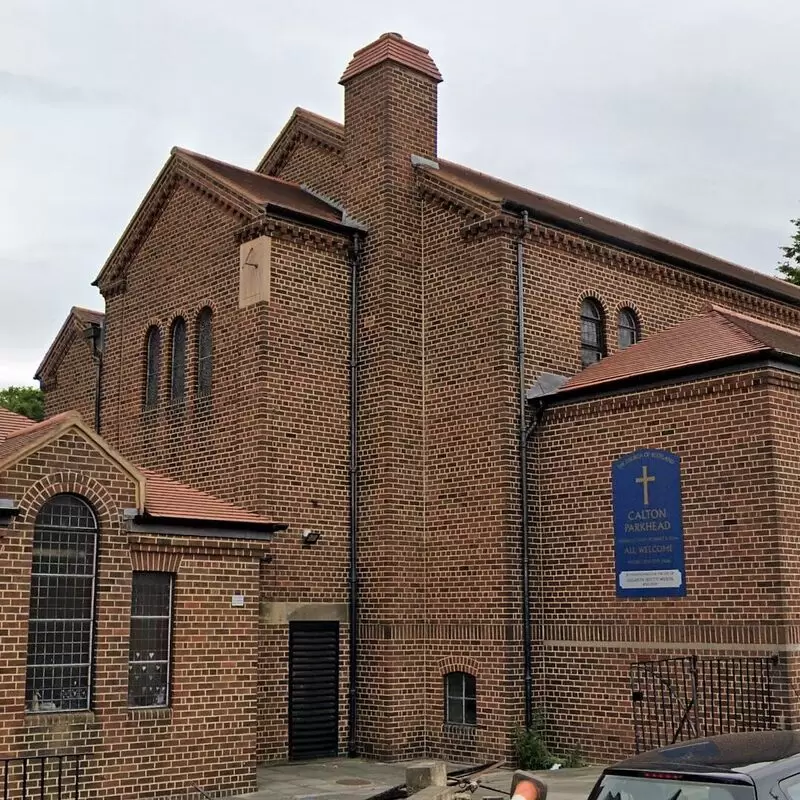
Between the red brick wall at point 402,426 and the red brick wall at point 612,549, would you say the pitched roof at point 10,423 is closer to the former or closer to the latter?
the red brick wall at point 402,426

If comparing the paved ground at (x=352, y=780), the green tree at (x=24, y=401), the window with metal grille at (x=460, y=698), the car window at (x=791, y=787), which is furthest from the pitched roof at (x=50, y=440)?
the green tree at (x=24, y=401)

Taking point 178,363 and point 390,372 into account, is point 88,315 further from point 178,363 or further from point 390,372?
point 390,372

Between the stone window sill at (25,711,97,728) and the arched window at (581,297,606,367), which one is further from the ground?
the arched window at (581,297,606,367)

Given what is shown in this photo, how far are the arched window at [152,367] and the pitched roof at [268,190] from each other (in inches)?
132

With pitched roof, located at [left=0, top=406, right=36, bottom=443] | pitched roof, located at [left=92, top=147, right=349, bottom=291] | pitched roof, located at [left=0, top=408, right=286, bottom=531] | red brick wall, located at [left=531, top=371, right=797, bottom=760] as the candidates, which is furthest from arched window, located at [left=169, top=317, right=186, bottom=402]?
red brick wall, located at [left=531, top=371, right=797, bottom=760]

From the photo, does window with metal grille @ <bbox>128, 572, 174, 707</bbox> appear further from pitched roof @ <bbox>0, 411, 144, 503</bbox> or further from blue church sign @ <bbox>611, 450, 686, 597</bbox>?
blue church sign @ <bbox>611, 450, 686, 597</bbox>

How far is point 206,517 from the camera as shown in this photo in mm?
14844

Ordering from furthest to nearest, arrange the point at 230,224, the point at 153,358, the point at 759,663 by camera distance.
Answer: the point at 153,358 < the point at 230,224 < the point at 759,663

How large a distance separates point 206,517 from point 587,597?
19.9 ft

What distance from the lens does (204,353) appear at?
19.8m

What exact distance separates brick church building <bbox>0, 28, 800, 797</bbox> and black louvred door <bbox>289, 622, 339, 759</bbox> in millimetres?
Answer: 49

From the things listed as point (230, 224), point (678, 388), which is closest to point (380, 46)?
point (230, 224)

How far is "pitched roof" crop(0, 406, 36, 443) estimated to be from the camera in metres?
14.9

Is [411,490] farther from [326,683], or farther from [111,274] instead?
[111,274]
